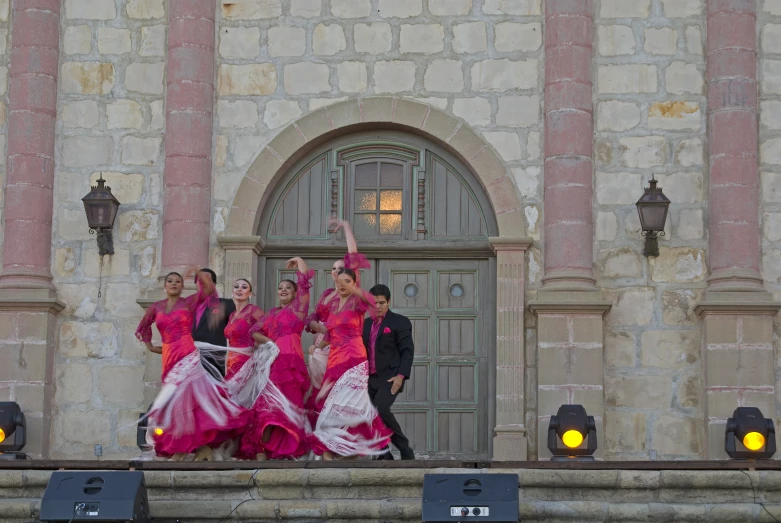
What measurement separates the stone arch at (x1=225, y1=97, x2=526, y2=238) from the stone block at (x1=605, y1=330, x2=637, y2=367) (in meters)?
1.72

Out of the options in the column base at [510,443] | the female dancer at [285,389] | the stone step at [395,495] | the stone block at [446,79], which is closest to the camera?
the stone step at [395,495]

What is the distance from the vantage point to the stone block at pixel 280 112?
15773mm

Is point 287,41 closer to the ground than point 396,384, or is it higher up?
higher up

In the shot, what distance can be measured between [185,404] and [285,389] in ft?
2.67

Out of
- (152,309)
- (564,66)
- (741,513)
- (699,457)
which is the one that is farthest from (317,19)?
(741,513)

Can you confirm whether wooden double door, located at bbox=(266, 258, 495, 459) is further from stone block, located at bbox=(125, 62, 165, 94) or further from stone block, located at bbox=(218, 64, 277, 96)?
stone block, located at bbox=(125, 62, 165, 94)

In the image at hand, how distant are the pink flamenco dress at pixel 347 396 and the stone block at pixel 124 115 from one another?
157 inches

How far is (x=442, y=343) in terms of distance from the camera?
612 inches

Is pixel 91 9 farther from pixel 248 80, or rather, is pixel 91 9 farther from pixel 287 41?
pixel 287 41

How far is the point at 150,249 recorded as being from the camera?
15547 mm

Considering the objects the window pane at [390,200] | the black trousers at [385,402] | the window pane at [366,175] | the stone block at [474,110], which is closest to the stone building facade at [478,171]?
the stone block at [474,110]

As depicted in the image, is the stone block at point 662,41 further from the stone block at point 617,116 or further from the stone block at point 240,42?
the stone block at point 240,42

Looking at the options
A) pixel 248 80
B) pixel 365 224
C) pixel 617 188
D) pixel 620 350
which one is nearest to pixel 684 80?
pixel 617 188

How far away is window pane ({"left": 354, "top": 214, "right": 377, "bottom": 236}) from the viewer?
1575cm
